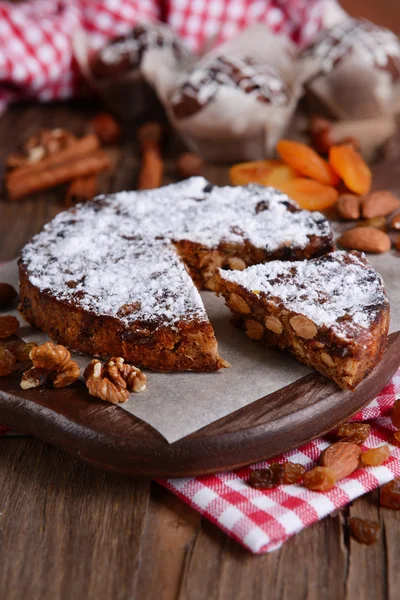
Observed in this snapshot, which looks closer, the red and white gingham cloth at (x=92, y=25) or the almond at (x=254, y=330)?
the almond at (x=254, y=330)

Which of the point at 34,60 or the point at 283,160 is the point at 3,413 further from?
the point at 34,60

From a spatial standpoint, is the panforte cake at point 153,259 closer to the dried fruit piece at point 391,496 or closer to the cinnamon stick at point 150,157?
the dried fruit piece at point 391,496

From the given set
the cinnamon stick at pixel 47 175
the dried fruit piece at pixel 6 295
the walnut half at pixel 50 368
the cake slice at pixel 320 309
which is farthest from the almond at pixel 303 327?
the cinnamon stick at pixel 47 175

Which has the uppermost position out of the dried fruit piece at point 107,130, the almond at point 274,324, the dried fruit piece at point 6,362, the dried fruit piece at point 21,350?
the almond at point 274,324

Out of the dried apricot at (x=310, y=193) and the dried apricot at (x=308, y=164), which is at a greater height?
the dried apricot at (x=308, y=164)

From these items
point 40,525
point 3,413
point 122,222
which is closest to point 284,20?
point 122,222

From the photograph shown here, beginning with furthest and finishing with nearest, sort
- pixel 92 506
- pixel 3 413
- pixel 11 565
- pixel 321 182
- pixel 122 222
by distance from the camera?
pixel 321 182 → pixel 122 222 → pixel 3 413 → pixel 92 506 → pixel 11 565

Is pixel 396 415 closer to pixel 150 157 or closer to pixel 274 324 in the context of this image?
pixel 274 324
